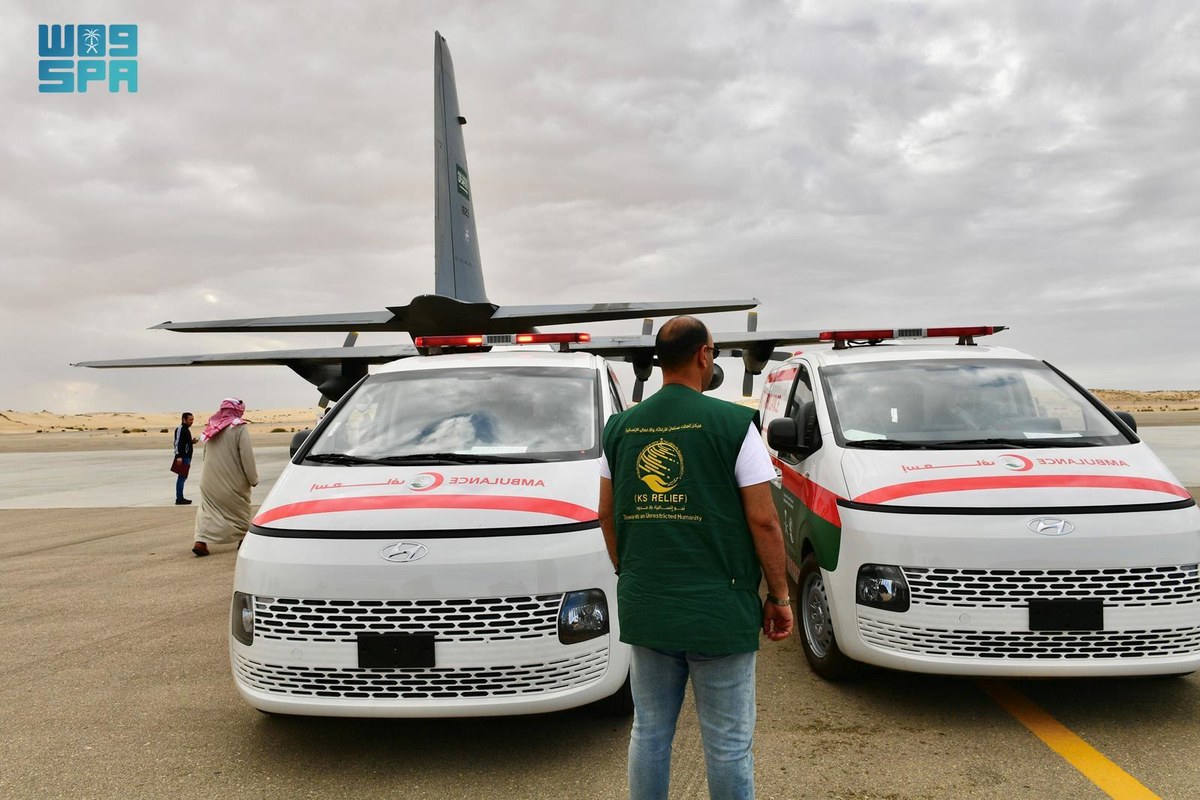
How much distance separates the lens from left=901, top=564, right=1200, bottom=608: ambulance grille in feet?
12.6

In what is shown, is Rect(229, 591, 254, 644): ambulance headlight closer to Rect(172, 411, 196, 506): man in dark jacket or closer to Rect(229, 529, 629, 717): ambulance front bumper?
Rect(229, 529, 629, 717): ambulance front bumper

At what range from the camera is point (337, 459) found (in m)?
4.45

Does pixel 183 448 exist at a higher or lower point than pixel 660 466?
lower

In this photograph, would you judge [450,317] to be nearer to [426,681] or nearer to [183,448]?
[183,448]

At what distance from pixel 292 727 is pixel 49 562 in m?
6.27

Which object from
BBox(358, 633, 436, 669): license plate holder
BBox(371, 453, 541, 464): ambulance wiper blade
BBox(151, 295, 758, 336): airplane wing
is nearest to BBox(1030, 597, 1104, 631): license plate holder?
BBox(371, 453, 541, 464): ambulance wiper blade

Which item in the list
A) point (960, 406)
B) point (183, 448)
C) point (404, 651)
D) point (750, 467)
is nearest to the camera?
point (750, 467)

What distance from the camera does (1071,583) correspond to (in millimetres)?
3830

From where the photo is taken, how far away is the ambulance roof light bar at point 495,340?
6.25 meters

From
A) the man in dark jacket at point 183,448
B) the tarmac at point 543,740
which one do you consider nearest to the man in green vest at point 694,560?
the tarmac at point 543,740

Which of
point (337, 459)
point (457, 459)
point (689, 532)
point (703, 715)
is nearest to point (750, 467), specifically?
point (689, 532)

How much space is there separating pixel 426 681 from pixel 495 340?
11.5 ft

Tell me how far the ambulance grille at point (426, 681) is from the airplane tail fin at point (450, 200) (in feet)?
57.3

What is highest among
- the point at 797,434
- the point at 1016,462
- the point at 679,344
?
the point at 679,344
